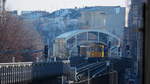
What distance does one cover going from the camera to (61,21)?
1.41 metres

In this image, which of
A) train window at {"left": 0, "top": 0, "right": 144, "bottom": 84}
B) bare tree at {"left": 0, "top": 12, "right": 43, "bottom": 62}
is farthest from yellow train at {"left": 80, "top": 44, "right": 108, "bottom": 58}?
bare tree at {"left": 0, "top": 12, "right": 43, "bottom": 62}

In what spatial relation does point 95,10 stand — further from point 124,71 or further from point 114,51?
point 124,71

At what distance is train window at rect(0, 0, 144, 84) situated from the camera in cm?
124

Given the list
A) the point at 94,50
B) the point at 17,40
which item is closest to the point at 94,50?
the point at 94,50

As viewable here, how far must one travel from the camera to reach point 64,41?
1.38 meters

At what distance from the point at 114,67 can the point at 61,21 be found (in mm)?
480

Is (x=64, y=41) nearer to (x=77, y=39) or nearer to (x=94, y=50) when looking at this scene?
(x=77, y=39)

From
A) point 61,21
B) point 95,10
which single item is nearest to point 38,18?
point 61,21

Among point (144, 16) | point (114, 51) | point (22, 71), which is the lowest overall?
point (22, 71)

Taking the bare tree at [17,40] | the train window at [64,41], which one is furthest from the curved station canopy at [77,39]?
the bare tree at [17,40]

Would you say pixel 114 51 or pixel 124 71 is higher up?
pixel 114 51
